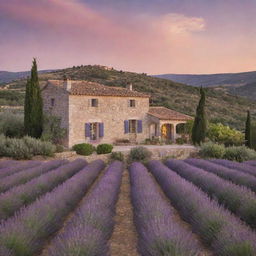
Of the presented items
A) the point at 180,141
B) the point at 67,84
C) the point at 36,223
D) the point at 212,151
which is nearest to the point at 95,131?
the point at 67,84

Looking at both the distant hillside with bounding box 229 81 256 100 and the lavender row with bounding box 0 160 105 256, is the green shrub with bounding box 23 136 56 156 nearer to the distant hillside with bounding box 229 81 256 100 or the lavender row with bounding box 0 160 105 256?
the lavender row with bounding box 0 160 105 256

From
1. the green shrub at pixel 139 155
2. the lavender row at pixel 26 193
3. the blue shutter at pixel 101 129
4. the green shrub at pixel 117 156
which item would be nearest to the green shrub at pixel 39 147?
the green shrub at pixel 117 156

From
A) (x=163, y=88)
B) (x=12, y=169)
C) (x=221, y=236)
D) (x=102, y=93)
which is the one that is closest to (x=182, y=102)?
(x=163, y=88)

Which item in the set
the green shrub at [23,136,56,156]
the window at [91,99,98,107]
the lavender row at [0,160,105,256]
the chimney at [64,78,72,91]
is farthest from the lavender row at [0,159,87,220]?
the window at [91,99,98,107]

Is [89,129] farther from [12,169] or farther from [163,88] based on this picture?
[163,88]

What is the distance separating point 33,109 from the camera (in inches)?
567

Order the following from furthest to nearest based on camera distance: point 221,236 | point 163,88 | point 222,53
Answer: point 163,88 < point 222,53 < point 221,236

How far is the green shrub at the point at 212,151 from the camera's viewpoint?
41.4 ft

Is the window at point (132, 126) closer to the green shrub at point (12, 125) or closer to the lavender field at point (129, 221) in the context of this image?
the green shrub at point (12, 125)

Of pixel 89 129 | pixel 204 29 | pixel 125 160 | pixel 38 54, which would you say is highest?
pixel 204 29

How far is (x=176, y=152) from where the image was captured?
13.8 meters

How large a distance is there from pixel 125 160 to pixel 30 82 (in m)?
6.33

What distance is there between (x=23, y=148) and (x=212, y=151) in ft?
25.2

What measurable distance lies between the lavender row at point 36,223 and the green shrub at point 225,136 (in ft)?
48.0
